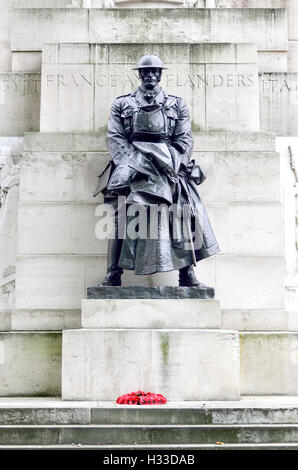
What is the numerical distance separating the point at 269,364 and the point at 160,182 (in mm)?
3215

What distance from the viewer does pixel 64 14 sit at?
1603 cm

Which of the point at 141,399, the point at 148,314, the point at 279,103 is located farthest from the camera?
the point at 279,103

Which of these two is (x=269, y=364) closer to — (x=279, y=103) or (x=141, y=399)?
(x=141, y=399)

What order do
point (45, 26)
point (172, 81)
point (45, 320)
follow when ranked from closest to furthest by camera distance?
point (45, 320) → point (172, 81) → point (45, 26)

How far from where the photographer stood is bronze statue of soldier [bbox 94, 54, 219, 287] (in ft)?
42.2

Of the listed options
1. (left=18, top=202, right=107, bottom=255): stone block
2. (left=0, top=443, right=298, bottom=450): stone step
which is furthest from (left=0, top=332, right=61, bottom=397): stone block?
(left=0, top=443, right=298, bottom=450): stone step

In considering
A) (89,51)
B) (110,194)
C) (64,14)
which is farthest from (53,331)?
(64,14)

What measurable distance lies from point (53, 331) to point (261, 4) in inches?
341

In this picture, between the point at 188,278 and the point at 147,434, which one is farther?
the point at 188,278

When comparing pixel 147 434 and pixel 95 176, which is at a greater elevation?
pixel 95 176

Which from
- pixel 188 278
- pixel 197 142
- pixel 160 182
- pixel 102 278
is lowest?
pixel 188 278

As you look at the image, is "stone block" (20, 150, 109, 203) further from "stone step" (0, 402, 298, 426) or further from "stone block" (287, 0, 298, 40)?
"stone block" (287, 0, 298, 40)

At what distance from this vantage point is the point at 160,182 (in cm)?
1288

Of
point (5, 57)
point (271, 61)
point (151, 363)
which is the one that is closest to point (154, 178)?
point (151, 363)
